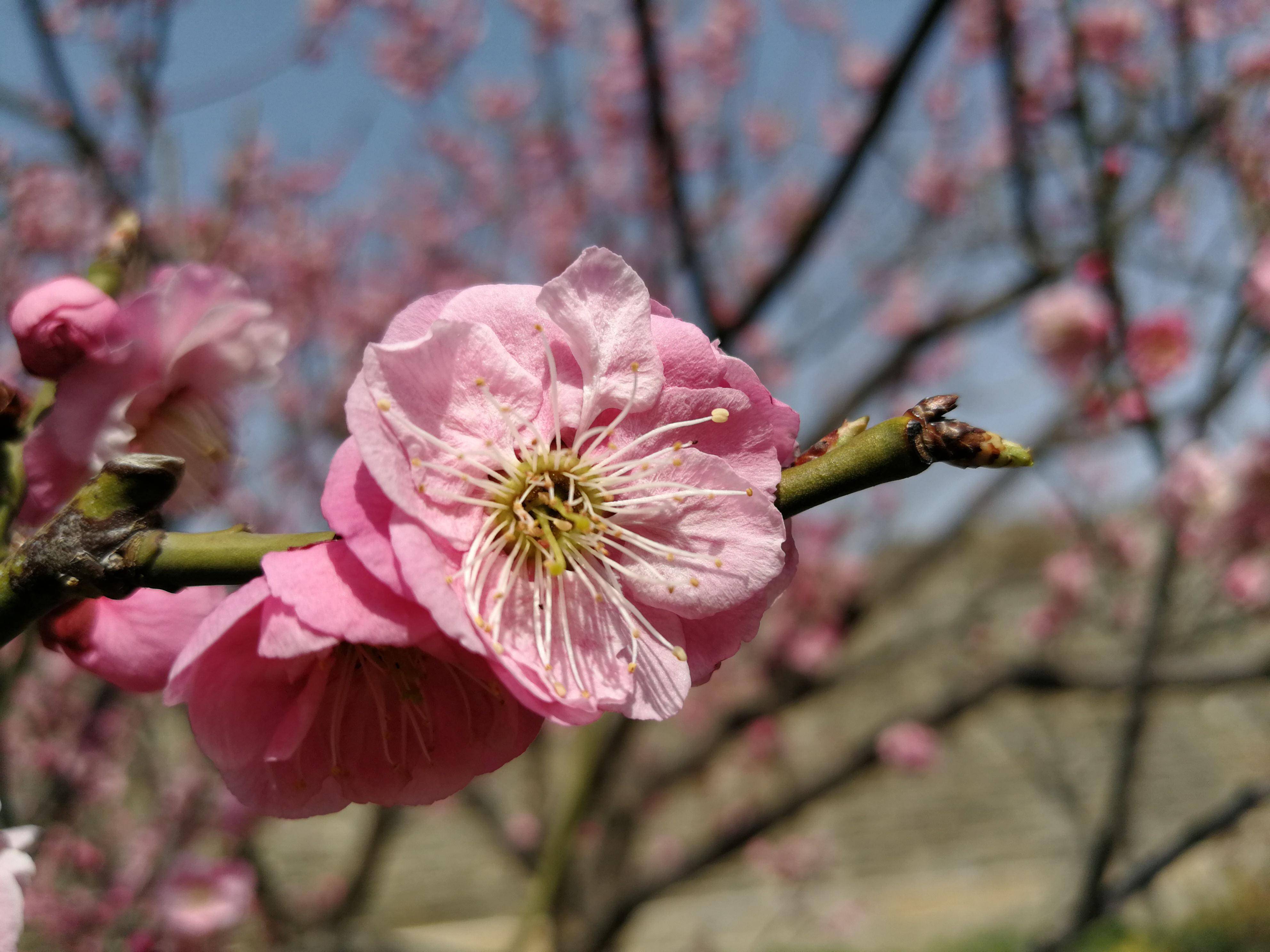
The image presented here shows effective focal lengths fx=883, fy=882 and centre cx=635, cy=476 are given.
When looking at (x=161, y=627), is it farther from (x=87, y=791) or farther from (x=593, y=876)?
(x=593, y=876)

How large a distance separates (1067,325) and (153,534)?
12.3 feet

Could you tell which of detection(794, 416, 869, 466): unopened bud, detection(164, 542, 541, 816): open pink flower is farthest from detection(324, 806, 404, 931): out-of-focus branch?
A: detection(794, 416, 869, 466): unopened bud

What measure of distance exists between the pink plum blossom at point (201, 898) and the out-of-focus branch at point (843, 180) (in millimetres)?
2008

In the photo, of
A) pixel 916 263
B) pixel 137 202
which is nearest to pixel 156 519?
pixel 137 202

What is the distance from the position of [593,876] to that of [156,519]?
3546 millimetres

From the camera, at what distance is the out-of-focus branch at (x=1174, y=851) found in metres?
1.86

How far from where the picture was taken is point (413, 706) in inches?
24.1

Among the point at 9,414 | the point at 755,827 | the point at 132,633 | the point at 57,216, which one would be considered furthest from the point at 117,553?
the point at 57,216

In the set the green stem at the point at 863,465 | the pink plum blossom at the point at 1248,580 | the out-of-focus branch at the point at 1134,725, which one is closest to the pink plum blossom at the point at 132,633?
the green stem at the point at 863,465

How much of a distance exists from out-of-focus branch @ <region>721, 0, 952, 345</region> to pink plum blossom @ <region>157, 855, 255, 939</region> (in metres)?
2.01

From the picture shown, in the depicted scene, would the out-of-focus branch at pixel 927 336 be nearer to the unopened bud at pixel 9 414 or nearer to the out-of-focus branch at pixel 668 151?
the out-of-focus branch at pixel 668 151

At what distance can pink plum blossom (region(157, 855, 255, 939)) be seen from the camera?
2221 millimetres

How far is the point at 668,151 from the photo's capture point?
227 centimetres

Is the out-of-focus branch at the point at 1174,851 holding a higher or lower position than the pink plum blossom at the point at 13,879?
lower
